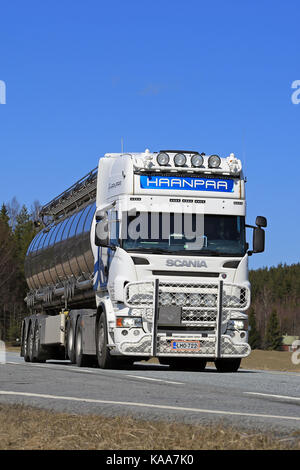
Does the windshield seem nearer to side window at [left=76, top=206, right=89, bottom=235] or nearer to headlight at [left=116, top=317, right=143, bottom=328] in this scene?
headlight at [left=116, top=317, right=143, bottom=328]

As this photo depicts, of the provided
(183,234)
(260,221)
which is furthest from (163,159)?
(260,221)

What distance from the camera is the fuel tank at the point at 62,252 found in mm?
21625

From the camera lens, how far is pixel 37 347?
2688 centimetres

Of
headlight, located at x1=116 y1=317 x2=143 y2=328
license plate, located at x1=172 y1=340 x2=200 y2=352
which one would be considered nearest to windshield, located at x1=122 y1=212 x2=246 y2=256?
headlight, located at x1=116 y1=317 x2=143 y2=328

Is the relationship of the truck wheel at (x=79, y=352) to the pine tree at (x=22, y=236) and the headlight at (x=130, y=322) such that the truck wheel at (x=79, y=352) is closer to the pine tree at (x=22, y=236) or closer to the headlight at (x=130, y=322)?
the headlight at (x=130, y=322)

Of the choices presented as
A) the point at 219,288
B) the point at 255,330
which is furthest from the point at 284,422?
the point at 255,330

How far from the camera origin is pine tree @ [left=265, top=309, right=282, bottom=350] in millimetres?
177000

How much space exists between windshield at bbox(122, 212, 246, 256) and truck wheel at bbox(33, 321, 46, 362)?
31.6 feet

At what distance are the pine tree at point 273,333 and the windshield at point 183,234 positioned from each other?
161019mm

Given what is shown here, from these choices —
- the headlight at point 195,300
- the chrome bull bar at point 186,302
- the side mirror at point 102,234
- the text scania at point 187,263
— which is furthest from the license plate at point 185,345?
the side mirror at point 102,234
